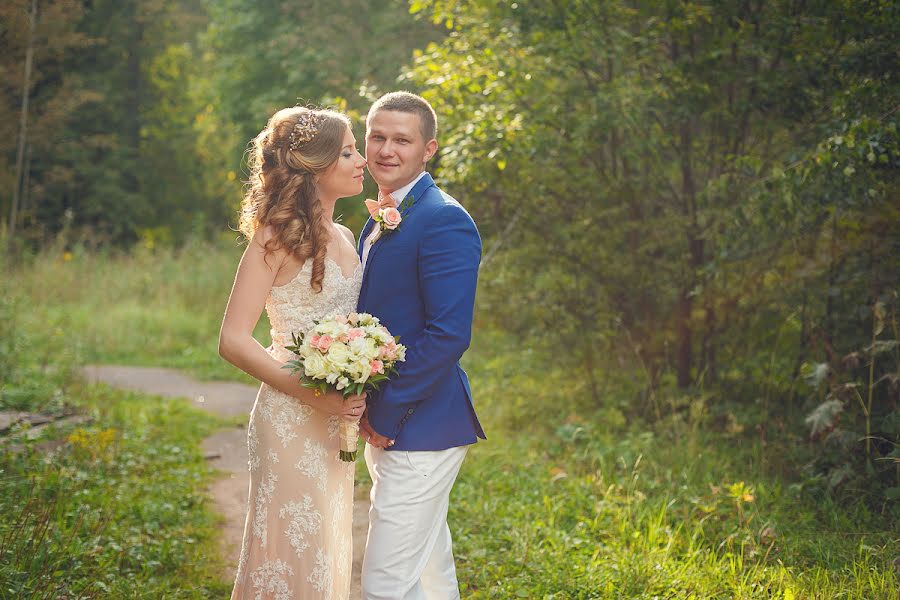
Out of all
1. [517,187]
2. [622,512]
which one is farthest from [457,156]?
[622,512]

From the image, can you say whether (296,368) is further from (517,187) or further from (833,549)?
(517,187)

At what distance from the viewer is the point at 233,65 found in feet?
62.3

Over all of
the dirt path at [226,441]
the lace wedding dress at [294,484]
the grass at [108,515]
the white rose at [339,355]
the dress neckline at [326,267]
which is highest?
the dress neckline at [326,267]

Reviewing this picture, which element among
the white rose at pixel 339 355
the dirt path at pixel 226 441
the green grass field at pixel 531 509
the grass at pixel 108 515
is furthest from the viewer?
the dirt path at pixel 226 441

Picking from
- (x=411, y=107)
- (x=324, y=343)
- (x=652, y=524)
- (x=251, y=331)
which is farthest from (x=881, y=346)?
(x=251, y=331)

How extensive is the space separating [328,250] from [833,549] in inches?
122

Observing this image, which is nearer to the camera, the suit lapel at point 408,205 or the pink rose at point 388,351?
the pink rose at point 388,351

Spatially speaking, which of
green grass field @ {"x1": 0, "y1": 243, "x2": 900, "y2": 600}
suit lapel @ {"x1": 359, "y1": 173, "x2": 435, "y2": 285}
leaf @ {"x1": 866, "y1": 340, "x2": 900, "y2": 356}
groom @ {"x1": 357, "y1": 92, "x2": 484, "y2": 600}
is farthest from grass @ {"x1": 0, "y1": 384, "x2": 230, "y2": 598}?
leaf @ {"x1": 866, "y1": 340, "x2": 900, "y2": 356}

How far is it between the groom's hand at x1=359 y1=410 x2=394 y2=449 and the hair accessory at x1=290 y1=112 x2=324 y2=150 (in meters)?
1.04

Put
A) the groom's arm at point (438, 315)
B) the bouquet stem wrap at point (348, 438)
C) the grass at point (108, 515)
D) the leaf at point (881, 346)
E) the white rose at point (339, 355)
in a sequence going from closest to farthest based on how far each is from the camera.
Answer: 1. the white rose at point (339, 355)
2. the groom's arm at point (438, 315)
3. the bouquet stem wrap at point (348, 438)
4. the grass at point (108, 515)
5. the leaf at point (881, 346)

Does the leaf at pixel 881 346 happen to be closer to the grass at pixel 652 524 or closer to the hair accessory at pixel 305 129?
the grass at pixel 652 524

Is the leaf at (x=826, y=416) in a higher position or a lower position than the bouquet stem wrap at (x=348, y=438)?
lower

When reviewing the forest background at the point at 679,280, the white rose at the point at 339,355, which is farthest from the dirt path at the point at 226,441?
the white rose at the point at 339,355

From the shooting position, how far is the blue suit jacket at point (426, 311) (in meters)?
2.93
